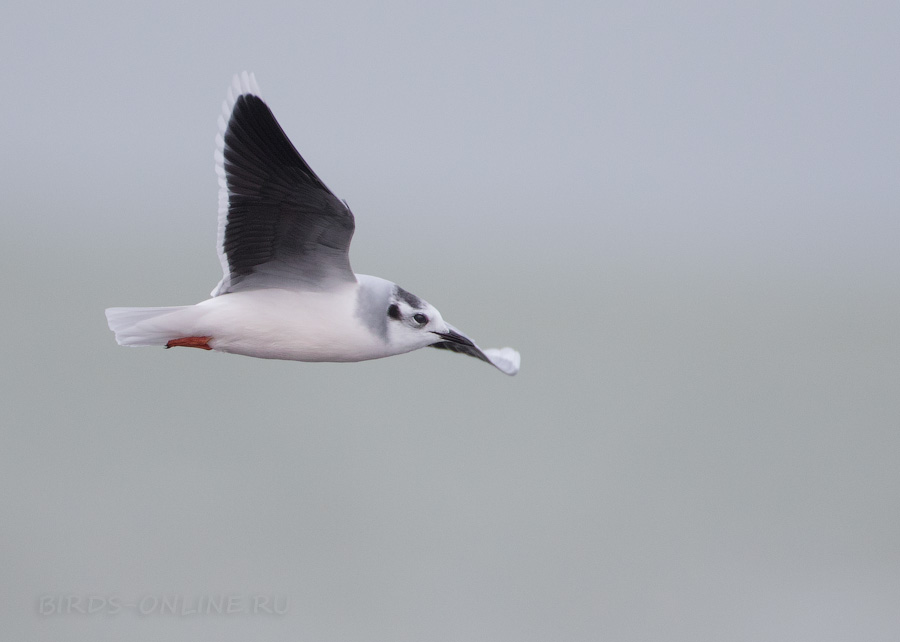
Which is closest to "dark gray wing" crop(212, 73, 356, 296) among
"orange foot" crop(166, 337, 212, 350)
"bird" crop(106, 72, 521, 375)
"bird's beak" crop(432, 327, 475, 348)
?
"bird" crop(106, 72, 521, 375)

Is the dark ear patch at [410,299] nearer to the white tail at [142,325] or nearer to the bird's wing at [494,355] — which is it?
the bird's wing at [494,355]

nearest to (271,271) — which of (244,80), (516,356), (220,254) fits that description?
(220,254)

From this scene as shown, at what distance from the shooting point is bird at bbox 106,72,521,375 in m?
2.97

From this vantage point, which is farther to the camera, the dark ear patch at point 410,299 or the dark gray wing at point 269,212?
the dark ear patch at point 410,299

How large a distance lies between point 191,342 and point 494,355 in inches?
55.2

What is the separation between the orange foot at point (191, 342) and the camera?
10.3 ft

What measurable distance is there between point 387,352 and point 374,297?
185 millimetres

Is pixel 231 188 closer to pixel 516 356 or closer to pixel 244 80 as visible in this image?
pixel 244 80

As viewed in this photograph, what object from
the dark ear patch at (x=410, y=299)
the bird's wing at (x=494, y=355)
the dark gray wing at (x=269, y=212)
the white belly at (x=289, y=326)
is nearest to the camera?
the dark gray wing at (x=269, y=212)

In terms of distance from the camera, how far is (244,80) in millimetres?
2936

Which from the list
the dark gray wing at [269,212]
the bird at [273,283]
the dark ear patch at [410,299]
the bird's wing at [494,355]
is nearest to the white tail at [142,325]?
the bird at [273,283]

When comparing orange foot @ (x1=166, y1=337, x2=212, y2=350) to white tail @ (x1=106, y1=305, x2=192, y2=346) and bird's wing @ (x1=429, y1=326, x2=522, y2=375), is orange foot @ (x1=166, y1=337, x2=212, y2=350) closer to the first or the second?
white tail @ (x1=106, y1=305, x2=192, y2=346)

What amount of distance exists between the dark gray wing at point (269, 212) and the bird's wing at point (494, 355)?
74cm

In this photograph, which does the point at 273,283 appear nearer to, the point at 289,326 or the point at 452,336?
the point at 289,326
